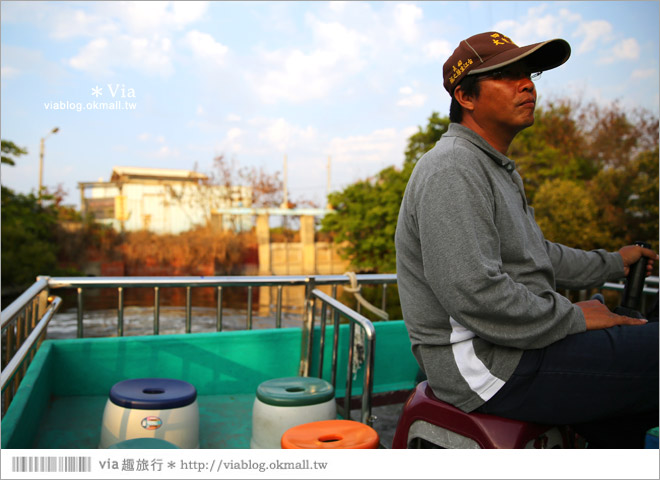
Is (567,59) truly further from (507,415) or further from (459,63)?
(507,415)

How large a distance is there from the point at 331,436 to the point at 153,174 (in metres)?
29.4

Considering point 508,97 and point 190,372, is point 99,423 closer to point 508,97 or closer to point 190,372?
point 190,372

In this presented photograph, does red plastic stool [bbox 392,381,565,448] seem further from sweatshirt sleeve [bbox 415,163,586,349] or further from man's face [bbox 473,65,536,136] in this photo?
man's face [bbox 473,65,536,136]

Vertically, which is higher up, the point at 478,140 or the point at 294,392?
the point at 478,140

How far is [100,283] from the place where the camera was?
2.88 m

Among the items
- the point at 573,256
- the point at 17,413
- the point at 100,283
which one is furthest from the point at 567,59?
the point at 100,283

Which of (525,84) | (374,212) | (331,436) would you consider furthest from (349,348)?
(374,212)

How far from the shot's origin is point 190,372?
3.09 metres

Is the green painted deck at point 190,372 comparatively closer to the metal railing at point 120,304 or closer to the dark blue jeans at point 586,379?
the metal railing at point 120,304

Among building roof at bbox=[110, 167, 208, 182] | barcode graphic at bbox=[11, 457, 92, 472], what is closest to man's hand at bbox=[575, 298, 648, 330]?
barcode graphic at bbox=[11, 457, 92, 472]

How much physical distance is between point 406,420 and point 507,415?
29 centimetres

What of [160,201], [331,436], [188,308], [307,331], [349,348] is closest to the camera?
[331,436]

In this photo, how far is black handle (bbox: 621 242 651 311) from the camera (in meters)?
1.73

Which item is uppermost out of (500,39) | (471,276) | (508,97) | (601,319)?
(500,39)
